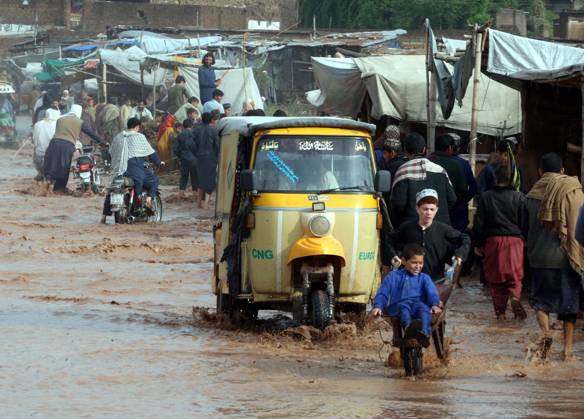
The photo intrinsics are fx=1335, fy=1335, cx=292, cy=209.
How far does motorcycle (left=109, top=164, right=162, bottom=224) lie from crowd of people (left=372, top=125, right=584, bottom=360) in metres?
6.87

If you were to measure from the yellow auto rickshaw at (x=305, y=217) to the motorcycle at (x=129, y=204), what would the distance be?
879cm

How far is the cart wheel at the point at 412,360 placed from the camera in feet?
28.8

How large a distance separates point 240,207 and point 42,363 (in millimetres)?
2116

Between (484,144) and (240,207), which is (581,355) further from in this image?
(484,144)

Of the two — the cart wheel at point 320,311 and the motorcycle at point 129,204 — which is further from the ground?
the cart wheel at point 320,311

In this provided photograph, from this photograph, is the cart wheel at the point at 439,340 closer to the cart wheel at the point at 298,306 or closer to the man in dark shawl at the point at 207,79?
the cart wheel at the point at 298,306

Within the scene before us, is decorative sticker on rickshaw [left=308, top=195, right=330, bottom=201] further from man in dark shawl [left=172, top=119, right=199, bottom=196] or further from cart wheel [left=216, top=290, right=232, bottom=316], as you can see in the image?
man in dark shawl [left=172, top=119, right=199, bottom=196]

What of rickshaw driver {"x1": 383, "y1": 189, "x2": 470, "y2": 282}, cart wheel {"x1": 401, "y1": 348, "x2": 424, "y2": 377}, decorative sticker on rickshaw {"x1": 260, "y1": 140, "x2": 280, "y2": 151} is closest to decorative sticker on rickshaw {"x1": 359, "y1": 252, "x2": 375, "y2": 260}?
rickshaw driver {"x1": 383, "y1": 189, "x2": 470, "y2": 282}

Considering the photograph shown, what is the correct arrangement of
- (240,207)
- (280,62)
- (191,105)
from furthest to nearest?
(280,62), (191,105), (240,207)

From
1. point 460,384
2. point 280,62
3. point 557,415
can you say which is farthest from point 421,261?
point 280,62

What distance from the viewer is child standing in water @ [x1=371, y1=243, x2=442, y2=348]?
8773 mm

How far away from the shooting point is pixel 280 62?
40.6m

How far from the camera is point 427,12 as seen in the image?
4638 centimetres

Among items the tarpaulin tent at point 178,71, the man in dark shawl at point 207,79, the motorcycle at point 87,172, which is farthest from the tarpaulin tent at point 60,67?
the motorcycle at point 87,172
